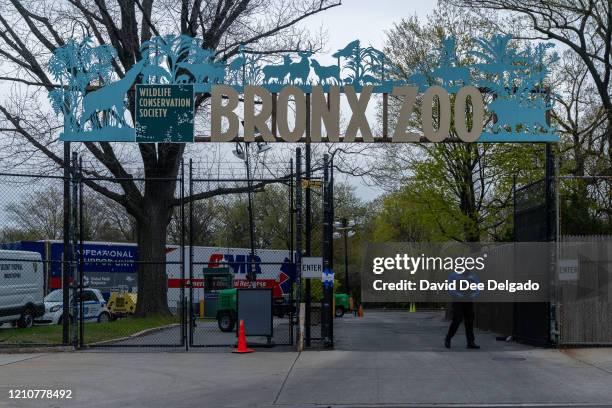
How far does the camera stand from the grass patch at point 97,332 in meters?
18.8

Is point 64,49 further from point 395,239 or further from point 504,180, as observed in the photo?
point 395,239

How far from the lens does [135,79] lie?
18969mm

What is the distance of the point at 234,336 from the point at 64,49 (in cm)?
797

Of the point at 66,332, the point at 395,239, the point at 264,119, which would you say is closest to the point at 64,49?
the point at 264,119

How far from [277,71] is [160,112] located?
276cm

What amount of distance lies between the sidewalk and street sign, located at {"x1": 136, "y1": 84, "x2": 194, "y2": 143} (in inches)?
190

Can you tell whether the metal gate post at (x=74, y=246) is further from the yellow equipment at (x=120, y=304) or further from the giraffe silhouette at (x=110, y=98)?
the yellow equipment at (x=120, y=304)

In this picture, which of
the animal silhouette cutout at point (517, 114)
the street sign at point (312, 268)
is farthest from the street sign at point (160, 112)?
the animal silhouette cutout at point (517, 114)

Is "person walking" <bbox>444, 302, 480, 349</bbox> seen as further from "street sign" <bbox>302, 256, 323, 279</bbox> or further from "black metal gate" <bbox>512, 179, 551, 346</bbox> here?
"street sign" <bbox>302, 256, 323, 279</bbox>

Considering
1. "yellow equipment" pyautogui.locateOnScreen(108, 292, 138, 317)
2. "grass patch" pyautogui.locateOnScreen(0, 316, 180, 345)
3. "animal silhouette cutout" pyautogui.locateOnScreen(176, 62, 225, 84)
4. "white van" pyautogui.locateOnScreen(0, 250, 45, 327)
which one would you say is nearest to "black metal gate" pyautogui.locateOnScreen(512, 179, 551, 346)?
"animal silhouette cutout" pyautogui.locateOnScreen(176, 62, 225, 84)

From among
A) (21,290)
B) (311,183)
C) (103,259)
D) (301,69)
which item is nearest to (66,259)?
(311,183)

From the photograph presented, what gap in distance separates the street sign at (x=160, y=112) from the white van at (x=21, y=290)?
25.8 feet

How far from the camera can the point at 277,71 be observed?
18.6 meters

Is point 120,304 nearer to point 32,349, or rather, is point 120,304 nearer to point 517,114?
point 32,349
